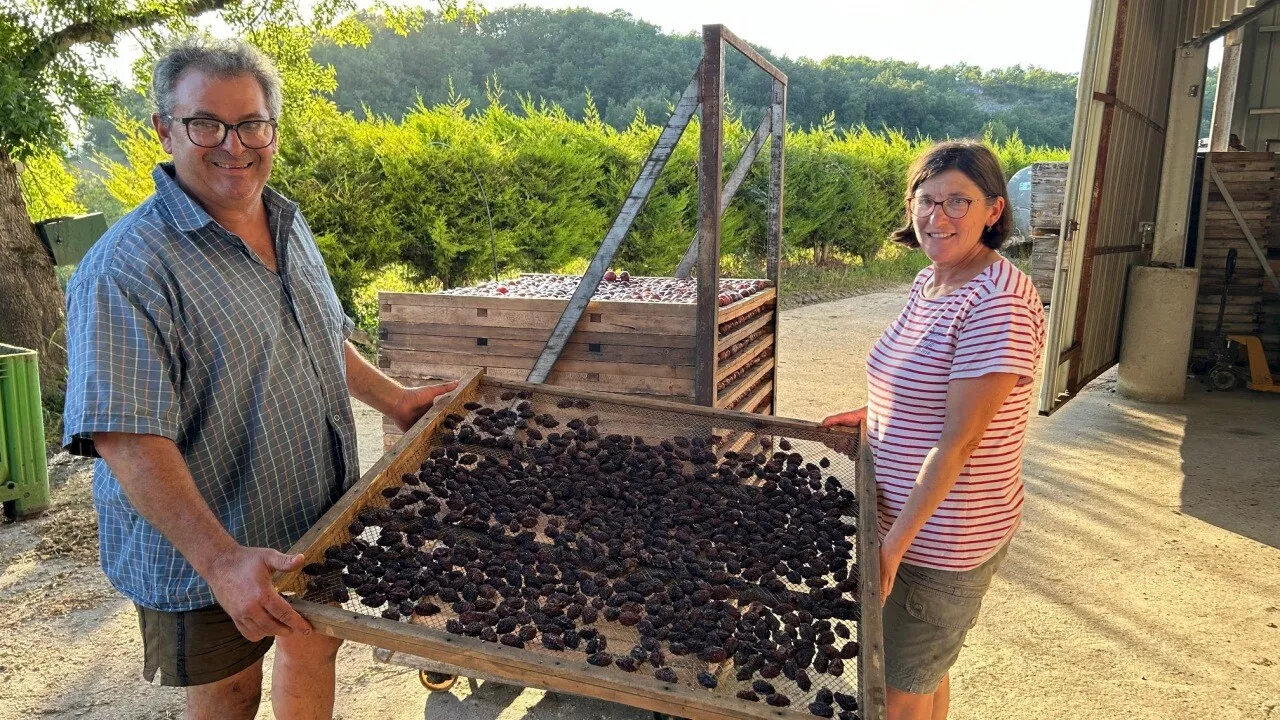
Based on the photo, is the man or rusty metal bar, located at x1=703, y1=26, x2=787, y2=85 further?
rusty metal bar, located at x1=703, y1=26, x2=787, y2=85

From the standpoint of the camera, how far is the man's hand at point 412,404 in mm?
2572

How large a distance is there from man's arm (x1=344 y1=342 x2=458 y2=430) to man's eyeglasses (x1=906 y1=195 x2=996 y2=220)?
1.44 m

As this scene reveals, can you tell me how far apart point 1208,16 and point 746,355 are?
535 cm

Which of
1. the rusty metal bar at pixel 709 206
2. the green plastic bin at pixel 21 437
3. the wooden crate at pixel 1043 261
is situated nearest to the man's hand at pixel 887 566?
the rusty metal bar at pixel 709 206

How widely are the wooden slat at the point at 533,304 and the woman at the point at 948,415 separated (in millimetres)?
1597

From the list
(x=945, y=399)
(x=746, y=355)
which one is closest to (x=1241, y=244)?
(x=746, y=355)

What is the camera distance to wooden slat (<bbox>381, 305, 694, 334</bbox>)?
3.78 meters

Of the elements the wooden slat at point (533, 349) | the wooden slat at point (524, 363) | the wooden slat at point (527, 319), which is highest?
the wooden slat at point (527, 319)

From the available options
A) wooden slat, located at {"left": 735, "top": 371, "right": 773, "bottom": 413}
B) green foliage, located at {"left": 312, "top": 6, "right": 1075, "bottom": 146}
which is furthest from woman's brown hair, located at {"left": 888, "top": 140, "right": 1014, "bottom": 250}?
green foliage, located at {"left": 312, "top": 6, "right": 1075, "bottom": 146}

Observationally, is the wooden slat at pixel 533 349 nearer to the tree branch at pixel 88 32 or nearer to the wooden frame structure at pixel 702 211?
the wooden frame structure at pixel 702 211

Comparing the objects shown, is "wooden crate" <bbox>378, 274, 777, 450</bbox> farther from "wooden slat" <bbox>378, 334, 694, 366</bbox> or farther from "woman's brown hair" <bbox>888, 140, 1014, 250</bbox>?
"woman's brown hair" <bbox>888, 140, 1014, 250</bbox>

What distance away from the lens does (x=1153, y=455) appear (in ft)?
19.7

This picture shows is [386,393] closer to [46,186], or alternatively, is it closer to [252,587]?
[252,587]

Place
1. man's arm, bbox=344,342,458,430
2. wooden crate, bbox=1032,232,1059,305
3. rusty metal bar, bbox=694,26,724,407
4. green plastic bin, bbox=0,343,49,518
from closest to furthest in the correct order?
1. man's arm, bbox=344,342,458,430
2. rusty metal bar, bbox=694,26,724,407
3. green plastic bin, bbox=0,343,49,518
4. wooden crate, bbox=1032,232,1059,305
